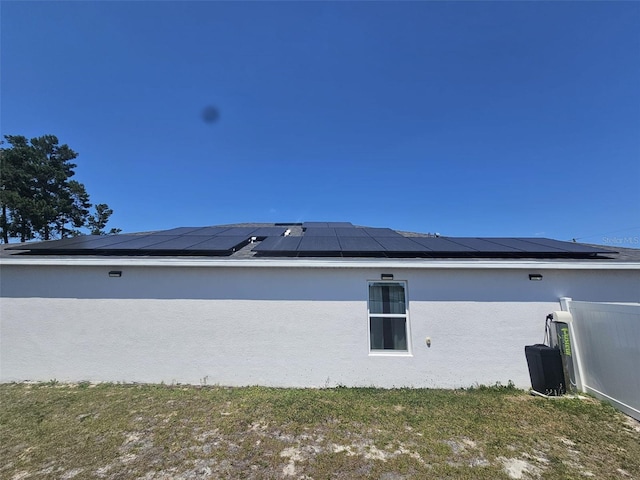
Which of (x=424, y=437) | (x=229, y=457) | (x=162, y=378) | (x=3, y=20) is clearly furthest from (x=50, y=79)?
(x=424, y=437)

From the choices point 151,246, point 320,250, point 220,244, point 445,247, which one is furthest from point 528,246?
point 151,246

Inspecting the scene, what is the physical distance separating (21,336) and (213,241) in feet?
14.4

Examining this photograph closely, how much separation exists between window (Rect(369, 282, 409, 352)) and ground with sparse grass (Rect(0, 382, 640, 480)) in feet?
2.86

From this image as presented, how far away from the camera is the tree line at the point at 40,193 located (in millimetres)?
20578

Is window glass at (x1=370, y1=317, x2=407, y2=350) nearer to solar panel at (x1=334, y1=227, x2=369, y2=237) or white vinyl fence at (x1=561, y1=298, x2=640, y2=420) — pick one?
solar panel at (x1=334, y1=227, x2=369, y2=237)

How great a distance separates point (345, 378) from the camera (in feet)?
17.6

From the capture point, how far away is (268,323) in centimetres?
552

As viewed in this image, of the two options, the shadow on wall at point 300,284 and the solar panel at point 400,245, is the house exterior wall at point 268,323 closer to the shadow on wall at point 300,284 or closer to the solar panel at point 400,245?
the shadow on wall at point 300,284

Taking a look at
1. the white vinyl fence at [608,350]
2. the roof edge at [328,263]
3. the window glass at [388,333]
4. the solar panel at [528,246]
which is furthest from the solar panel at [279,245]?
the white vinyl fence at [608,350]

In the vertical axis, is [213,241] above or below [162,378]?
above

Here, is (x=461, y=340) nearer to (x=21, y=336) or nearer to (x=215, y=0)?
(x=21, y=336)

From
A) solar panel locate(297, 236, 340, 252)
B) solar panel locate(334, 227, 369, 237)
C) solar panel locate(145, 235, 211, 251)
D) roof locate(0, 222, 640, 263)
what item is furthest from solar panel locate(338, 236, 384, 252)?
solar panel locate(145, 235, 211, 251)

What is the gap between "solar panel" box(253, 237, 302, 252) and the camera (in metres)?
5.79

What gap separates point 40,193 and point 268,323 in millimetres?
29578
